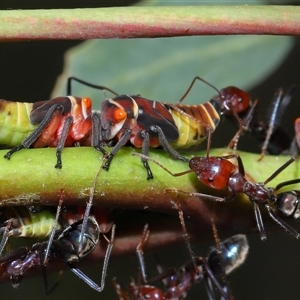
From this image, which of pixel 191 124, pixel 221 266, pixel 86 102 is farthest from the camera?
pixel 221 266

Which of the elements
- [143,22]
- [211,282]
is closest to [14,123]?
[143,22]

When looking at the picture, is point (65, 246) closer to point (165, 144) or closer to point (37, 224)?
point (37, 224)

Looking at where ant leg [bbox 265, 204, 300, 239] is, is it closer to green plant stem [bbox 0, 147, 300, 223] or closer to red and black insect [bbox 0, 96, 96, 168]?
green plant stem [bbox 0, 147, 300, 223]

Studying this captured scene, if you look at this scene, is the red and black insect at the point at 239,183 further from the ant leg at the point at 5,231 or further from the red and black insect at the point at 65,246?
the ant leg at the point at 5,231

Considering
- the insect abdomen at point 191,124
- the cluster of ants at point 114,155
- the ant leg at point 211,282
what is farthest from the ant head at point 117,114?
the ant leg at point 211,282

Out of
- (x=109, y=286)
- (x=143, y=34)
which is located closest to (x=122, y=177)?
(x=143, y=34)

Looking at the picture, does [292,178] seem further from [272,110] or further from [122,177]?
[272,110]

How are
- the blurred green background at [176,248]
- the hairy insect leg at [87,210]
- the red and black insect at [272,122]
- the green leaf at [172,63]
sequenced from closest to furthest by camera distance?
the hairy insect leg at [87,210] → the green leaf at [172,63] → the red and black insect at [272,122] → the blurred green background at [176,248]

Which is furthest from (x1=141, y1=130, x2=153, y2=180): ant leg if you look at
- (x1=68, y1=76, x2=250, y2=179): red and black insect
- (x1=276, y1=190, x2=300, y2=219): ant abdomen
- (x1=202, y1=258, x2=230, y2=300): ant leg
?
(x1=202, y1=258, x2=230, y2=300): ant leg
